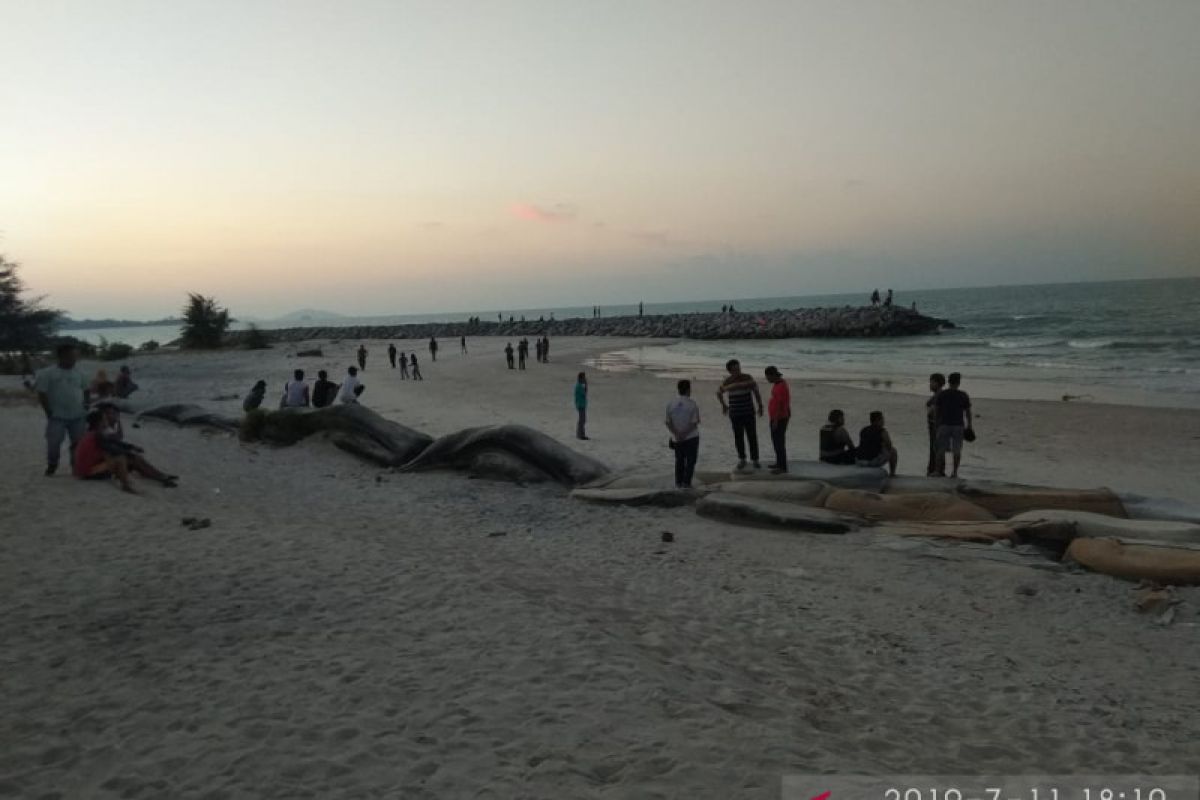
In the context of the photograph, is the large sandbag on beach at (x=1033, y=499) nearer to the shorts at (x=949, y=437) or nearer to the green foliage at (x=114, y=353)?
the shorts at (x=949, y=437)

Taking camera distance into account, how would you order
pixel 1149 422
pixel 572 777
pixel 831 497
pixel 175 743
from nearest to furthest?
pixel 572 777 → pixel 175 743 → pixel 831 497 → pixel 1149 422

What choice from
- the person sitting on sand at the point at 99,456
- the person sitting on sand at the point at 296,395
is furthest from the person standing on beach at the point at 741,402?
the person sitting on sand at the point at 296,395

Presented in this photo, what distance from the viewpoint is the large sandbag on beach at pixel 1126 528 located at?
7.95 meters

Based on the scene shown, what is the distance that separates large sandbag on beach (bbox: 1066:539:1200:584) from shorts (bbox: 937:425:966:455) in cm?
343

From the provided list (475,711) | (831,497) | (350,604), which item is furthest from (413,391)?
(475,711)

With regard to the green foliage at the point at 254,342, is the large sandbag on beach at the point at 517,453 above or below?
below

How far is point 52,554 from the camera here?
275 inches

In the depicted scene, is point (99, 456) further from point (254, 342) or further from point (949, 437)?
point (254, 342)

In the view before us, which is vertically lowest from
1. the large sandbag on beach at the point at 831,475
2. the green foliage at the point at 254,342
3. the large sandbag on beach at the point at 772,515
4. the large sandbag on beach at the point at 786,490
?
the large sandbag on beach at the point at 772,515

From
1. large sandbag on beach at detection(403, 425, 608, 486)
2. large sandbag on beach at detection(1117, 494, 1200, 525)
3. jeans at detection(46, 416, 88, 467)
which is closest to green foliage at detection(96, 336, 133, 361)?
jeans at detection(46, 416, 88, 467)

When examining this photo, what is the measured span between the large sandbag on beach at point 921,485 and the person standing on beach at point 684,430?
8.78 feet

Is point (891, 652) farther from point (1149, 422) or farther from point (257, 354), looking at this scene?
point (257, 354)

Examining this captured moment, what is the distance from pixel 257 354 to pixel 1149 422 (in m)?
48.3

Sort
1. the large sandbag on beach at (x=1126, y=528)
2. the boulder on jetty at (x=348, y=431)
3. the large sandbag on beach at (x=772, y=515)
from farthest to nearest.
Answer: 1. the boulder on jetty at (x=348, y=431)
2. the large sandbag on beach at (x=772, y=515)
3. the large sandbag on beach at (x=1126, y=528)
